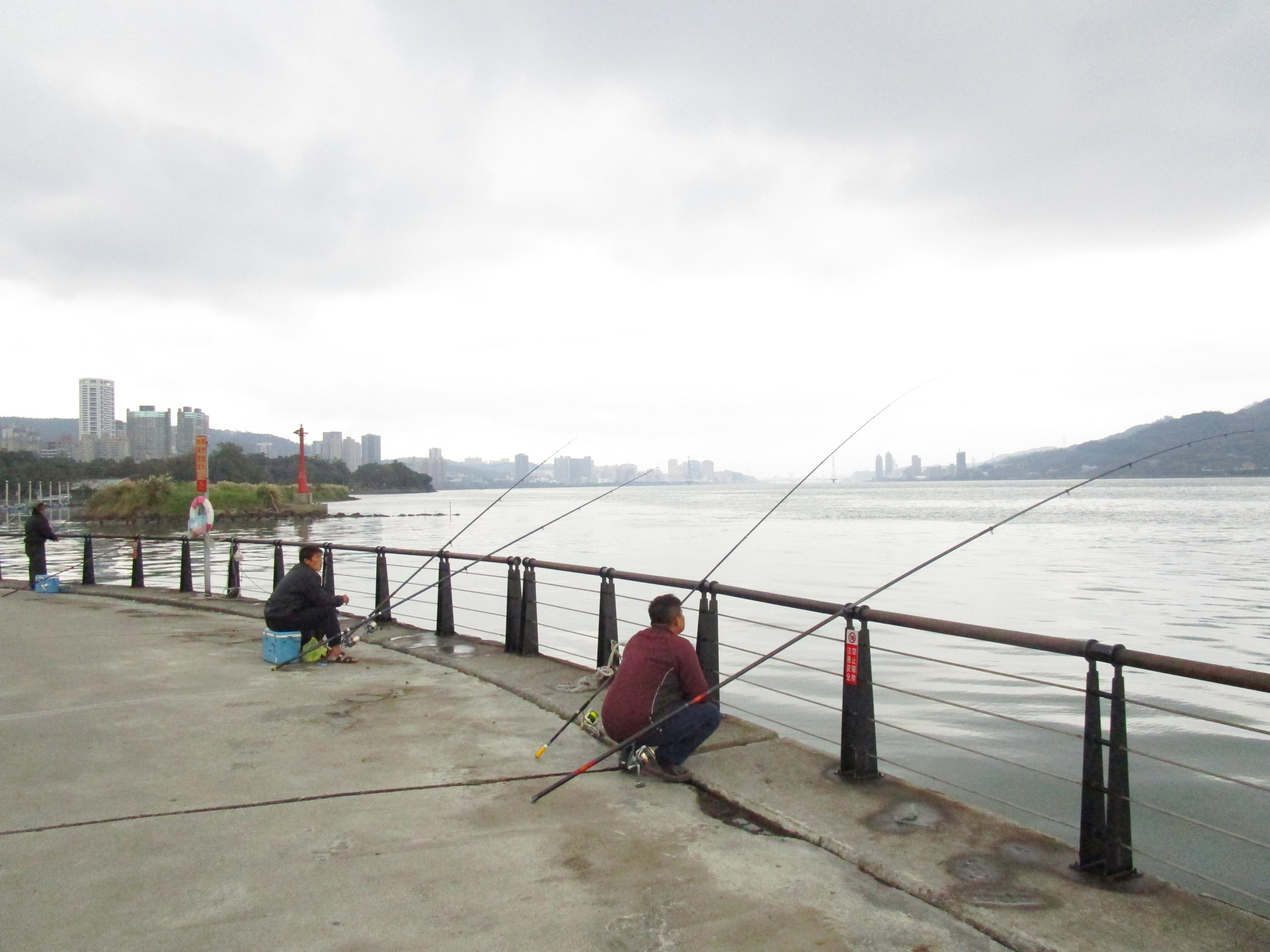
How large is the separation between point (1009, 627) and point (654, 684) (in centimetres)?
1572

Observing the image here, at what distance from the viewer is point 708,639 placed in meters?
5.98

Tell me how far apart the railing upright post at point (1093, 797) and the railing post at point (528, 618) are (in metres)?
5.50

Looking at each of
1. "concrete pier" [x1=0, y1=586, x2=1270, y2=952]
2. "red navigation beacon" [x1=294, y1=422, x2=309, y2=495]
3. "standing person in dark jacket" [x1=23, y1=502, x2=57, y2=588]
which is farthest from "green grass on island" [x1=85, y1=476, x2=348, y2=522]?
"concrete pier" [x1=0, y1=586, x2=1270, y2=952]

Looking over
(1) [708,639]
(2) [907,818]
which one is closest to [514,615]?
(1) [708,639]

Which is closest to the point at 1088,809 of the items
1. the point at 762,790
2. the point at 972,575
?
the point at 762,790

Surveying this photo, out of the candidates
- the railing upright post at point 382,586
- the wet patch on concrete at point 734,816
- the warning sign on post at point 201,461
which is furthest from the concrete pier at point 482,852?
the warning sign on post at point 201,461

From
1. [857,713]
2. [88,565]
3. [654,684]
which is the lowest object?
[88,565]

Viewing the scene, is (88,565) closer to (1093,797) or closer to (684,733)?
(684,733)

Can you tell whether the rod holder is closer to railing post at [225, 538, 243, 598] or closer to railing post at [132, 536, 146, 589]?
railing post at [225, 538, 243, 598]

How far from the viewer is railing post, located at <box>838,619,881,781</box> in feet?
15.4

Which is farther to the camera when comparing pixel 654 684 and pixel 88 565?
pixel 88 565

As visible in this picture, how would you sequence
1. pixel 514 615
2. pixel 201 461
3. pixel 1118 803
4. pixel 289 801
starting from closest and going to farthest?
pixel 1118 803 < pixel 289 801 < pixel 514 615 < pixel 201 461

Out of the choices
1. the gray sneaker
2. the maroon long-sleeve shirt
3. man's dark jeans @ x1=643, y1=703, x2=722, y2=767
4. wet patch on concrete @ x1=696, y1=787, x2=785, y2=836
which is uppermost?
the maroon long-sleeve shirt

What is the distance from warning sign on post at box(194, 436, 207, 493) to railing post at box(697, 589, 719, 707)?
10.5 metres
